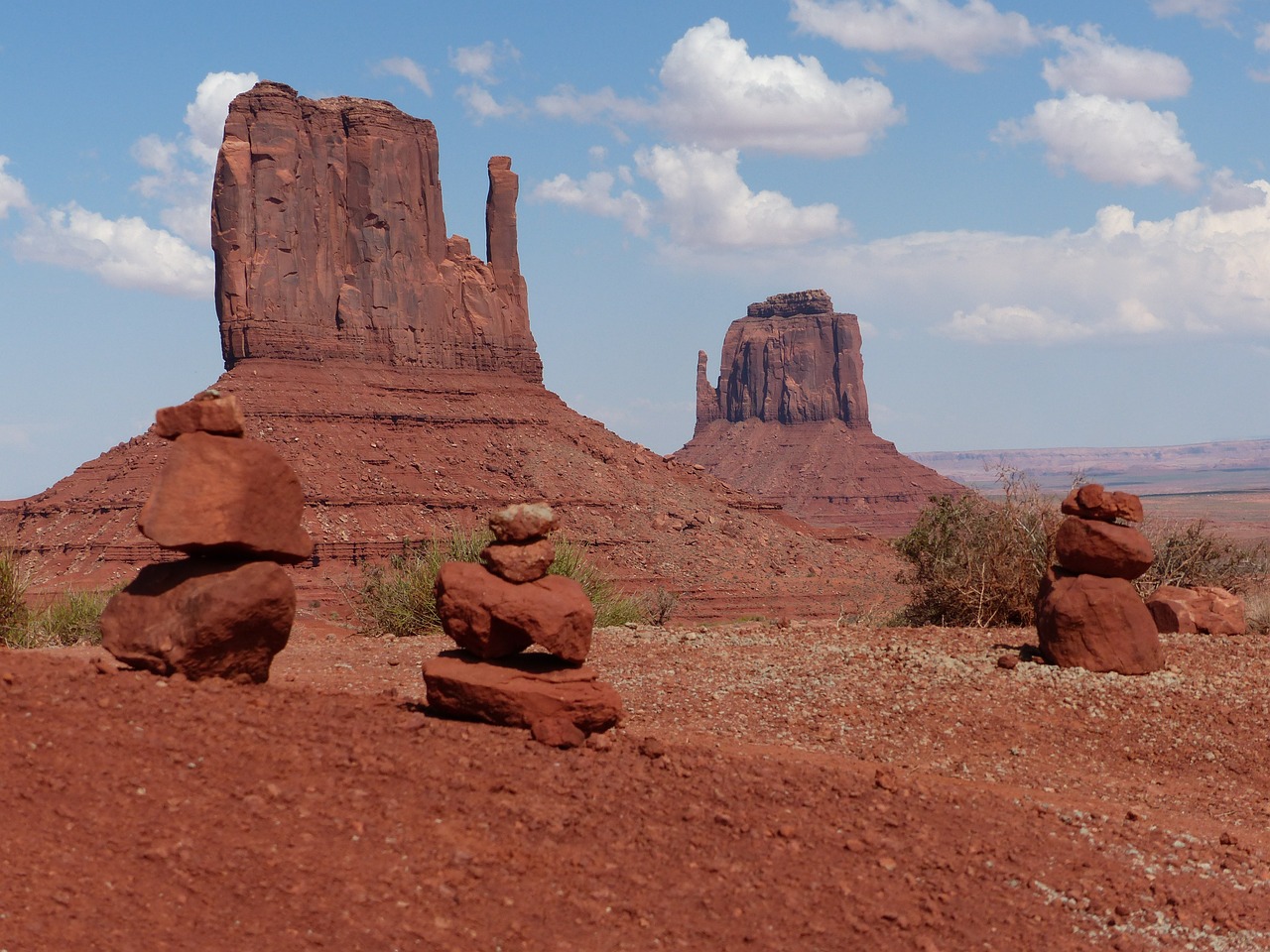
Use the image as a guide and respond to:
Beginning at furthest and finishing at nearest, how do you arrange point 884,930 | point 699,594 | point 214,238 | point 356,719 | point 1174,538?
point 214,238
point 699,594
point 1174,538
point 356,719
point 884,930

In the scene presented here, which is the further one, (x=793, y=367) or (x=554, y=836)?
(x=793, y=367)

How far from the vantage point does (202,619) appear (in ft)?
31.1

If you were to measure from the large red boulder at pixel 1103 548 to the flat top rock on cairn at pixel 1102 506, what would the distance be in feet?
0.52

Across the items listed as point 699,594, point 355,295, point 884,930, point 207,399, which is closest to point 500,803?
point 884,930

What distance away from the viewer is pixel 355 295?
73250mm

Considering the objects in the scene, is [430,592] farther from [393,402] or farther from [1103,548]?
[393,402]

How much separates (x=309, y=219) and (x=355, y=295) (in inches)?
189

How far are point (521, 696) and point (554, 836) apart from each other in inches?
70.8

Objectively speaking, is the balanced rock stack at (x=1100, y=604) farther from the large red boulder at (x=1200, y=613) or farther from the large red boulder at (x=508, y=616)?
the large red boulder at (x=508, y=616)

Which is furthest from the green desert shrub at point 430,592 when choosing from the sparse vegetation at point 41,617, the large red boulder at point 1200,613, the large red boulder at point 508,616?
the large red boulder at point 508,616

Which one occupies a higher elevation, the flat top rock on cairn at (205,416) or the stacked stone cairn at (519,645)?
the flat top rock on cairn at (205,416)

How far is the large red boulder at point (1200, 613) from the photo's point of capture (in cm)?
1695

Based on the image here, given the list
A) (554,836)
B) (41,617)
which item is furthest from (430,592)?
(554,836)

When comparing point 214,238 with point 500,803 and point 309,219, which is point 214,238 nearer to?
point 309,219
